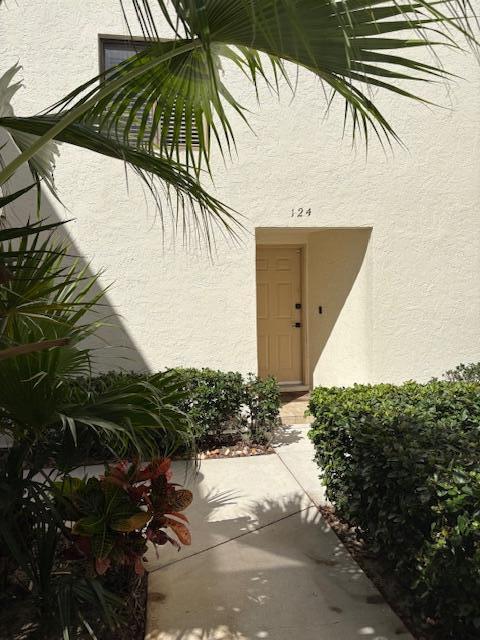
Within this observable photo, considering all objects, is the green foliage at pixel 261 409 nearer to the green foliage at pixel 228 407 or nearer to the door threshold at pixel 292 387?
the green foliage at pixel 228 407

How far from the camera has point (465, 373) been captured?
268 inches

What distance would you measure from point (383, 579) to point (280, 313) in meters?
5.83

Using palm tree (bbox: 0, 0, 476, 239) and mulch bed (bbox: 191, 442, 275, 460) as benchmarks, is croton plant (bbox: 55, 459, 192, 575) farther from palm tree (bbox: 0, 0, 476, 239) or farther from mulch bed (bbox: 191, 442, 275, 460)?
mulch bed (bbox: 191, 442, 275, 460)

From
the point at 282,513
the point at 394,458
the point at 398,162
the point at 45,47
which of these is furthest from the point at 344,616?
the point at 45,47

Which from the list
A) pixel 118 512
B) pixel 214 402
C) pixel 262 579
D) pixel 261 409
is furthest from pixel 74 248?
pixel 262 579

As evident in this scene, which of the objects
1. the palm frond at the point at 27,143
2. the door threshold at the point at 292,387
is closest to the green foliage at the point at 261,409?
the door threshold at the point at 292,387

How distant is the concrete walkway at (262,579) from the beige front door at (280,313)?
4.18 metres

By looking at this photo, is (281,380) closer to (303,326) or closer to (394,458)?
(303,326)

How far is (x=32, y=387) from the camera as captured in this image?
2326mm

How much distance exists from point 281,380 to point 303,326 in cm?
101

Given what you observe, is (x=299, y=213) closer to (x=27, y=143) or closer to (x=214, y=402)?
(x=214, y=402)

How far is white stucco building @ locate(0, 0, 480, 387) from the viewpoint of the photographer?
20.0 ft

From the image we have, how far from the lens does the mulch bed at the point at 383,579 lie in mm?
2697

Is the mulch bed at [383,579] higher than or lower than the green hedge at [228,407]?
lower
